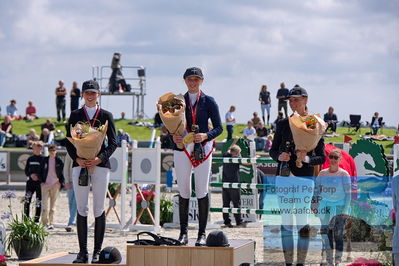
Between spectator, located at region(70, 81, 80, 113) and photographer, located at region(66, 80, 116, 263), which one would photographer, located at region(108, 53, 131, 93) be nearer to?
spectator, located at region(70, 81, 80, 113)

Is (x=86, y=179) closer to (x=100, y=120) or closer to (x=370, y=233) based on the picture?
(x=100, y=120)

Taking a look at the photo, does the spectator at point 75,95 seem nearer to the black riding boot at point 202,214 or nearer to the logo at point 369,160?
the logo at point 369,160

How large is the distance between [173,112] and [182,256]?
150cm

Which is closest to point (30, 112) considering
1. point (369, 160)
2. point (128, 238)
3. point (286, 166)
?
point (128, 238)

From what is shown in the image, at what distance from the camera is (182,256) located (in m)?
8.55

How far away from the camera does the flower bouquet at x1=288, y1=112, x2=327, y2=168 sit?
9.20 metres

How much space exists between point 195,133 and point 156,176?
7227mm

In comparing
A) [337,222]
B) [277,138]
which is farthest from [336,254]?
[277,138]

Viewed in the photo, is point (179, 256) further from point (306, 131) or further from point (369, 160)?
point (369, 160)

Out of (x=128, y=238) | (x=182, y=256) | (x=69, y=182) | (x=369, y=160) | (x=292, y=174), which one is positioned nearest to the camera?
(x=182, y=256)

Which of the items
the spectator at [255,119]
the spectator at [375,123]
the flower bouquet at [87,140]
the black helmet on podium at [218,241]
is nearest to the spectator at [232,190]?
the flower bouquet at [87,140]

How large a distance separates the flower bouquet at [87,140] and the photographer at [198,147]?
76cm

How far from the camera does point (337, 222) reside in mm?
10133

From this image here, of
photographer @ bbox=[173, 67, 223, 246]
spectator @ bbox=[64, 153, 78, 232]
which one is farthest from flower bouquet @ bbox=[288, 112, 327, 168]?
spectator @ bbox=[64, 153, 78, 232]
